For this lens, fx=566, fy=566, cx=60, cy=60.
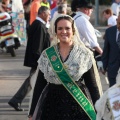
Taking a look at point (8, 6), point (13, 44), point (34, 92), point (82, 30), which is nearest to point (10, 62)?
point (13, 44)

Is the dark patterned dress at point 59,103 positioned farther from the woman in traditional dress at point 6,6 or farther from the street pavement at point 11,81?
the woman in traditional dress at point 6,6

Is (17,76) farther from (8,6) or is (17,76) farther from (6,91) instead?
(8,6)

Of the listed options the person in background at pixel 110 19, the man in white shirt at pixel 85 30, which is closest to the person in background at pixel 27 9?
the person in background at pixel 110 19

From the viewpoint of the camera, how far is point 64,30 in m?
5.31

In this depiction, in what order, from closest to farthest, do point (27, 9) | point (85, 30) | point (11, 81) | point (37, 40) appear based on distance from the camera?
point (37, 40) < point (85, 30) < point (11, 81) < point (27, 9)

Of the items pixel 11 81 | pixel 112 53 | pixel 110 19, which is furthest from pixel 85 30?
pixel 110 19

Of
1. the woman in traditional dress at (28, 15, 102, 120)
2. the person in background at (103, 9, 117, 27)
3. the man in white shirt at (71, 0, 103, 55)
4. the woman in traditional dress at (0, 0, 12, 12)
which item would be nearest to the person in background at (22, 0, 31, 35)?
the woman in traditional dress at (0, 0, 12, 12)

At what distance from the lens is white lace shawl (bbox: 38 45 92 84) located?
5242 mm

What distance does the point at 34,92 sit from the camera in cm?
545

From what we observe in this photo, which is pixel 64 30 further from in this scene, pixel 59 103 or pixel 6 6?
pixel 6 6

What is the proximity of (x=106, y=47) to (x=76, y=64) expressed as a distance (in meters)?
2.32

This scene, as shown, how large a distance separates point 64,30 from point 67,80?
1.55 feet

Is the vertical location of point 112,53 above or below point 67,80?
below

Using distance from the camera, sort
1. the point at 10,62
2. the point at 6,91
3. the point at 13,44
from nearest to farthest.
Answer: the point at 6,91 → the point at 10,62 → the point at 13,44
